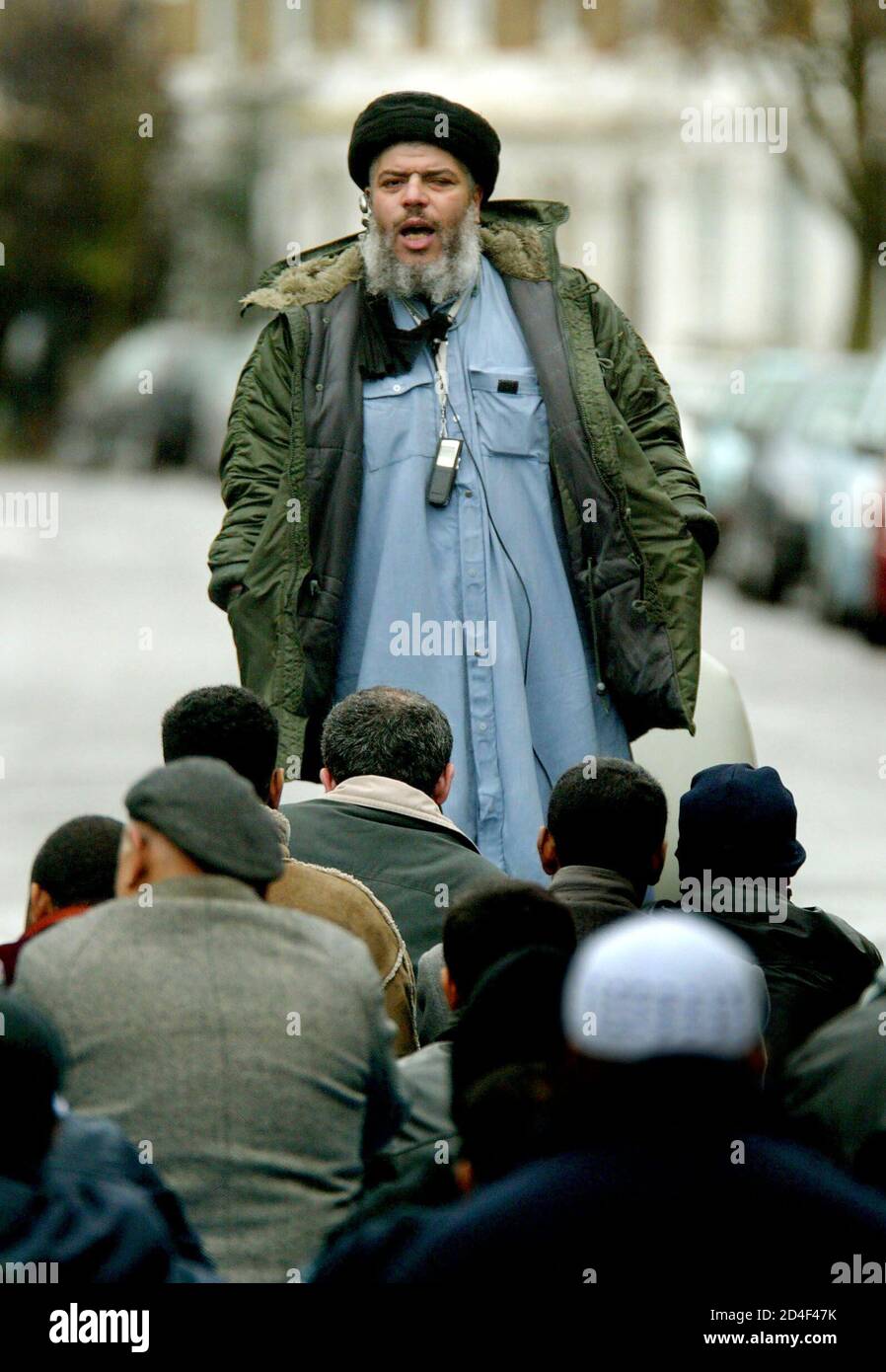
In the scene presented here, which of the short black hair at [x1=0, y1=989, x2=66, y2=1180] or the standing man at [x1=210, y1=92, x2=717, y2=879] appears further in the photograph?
the standing man at [x1=210, y1=92, x2=717, y2=879]

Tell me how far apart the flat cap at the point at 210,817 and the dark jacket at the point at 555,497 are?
2.01 meters

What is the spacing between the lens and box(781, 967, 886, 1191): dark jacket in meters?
4.05

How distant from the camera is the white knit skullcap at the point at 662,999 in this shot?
3.13 m

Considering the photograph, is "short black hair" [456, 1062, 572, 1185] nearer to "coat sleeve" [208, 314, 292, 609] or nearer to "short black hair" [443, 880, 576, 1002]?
"short black hair" [443, 880, 576, 1002]

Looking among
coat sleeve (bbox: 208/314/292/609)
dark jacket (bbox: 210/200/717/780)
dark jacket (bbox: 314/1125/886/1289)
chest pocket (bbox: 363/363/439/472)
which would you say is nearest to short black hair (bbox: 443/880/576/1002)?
dark jacket (bbox: 314/1125/886/1289)

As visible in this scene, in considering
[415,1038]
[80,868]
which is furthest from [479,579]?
[80,868]

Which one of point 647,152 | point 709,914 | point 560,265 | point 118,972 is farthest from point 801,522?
point 647,152

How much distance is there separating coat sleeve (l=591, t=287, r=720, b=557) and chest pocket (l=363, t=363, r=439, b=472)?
397 mm

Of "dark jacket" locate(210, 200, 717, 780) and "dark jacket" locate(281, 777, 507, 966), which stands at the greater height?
"dark jacket" locate(210, 200, 717, 780)

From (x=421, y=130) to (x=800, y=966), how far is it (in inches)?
85.9

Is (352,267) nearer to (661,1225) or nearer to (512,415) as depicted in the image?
(512,415)

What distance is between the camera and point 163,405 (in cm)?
4322

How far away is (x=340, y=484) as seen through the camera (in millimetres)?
6363

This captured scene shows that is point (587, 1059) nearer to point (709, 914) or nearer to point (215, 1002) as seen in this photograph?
point (215, 1002)
